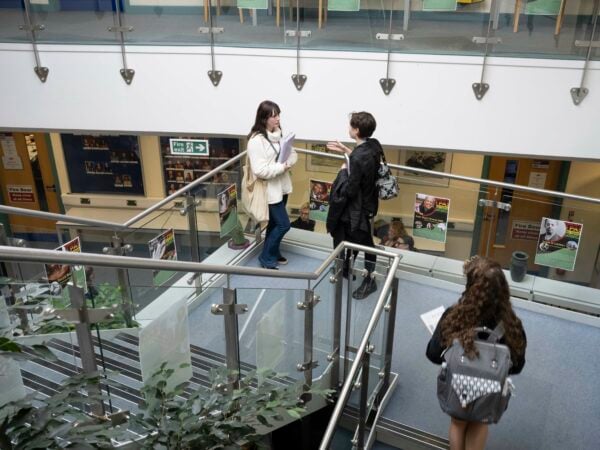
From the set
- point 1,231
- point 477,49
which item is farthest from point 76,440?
point 477,49

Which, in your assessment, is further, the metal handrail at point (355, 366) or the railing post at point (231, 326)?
the railing post at point (231, 326)

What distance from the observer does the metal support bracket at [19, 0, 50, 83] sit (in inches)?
237

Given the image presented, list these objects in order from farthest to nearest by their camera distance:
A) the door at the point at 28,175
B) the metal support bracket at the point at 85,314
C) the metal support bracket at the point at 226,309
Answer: the door at the point at 28,175 < the metal support bracket at the point at 226,309 < the metal support bracket at the point at 85,314

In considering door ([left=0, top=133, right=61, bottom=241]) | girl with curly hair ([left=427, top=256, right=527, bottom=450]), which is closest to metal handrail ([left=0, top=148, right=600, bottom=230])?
girl with curly hair ([left=427, top=256, right=527, bottom=450])

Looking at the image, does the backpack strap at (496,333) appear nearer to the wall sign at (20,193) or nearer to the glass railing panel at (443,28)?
the glass railing panel at (443,28)

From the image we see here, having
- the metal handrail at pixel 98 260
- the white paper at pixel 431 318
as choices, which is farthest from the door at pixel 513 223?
the metal handrail at pixel 98 260

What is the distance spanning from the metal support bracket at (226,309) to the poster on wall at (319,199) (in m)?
2.47

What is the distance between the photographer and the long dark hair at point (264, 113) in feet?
15.5

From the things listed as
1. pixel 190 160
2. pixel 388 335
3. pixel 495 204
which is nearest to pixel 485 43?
pixel 495 204

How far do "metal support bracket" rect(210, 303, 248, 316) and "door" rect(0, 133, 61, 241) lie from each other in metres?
8.01

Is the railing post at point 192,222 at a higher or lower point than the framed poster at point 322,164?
lower

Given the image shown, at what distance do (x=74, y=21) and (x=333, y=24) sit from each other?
8.94 feet

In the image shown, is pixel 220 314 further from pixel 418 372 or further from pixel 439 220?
pixel 439 220

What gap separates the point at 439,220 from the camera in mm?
5137
